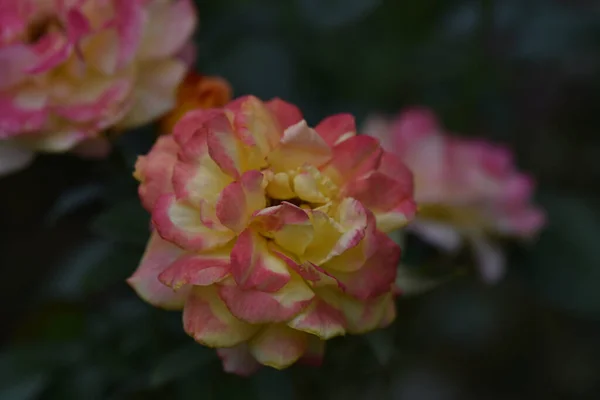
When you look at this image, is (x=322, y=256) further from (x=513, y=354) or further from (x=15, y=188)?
(x=513, y=354)

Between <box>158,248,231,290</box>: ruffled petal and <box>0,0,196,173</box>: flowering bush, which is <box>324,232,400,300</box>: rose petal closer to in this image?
<box>158,248,231,290</box>: ruffled petal

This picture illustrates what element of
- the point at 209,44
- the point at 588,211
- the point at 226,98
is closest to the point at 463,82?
the point at 588,211

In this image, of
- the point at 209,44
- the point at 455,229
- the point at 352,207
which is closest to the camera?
the point at 352,207

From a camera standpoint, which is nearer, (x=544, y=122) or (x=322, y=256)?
(x=322, y=256)

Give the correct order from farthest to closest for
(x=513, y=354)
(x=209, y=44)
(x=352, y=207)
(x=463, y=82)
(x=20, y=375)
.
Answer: (x=513, y=354), (x=463, y=82), (x=209, y=44), (x=20, y=375), (x=352, y=207)

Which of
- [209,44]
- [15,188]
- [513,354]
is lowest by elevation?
[513,354]

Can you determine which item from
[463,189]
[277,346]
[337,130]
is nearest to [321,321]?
[277,346]

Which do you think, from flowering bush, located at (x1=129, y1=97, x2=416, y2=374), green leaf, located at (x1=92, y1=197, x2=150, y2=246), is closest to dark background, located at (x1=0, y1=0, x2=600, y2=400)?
green leaf, located at (x1=92, y1=197, x2=150, y2=246)

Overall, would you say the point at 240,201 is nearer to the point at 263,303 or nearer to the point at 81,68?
the point at 263,303
